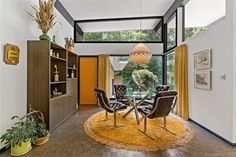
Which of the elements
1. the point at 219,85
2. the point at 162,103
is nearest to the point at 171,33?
the point at 219,85

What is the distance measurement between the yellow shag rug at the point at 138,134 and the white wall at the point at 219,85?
557 mm

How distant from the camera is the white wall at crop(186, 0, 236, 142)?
313cm

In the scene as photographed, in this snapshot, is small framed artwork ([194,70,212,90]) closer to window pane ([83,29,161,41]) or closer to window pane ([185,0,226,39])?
window pane ([185,0,226,39])

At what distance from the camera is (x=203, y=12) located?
534 centimetres

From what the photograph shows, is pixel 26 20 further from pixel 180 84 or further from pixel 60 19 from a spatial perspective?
pixel 180 84

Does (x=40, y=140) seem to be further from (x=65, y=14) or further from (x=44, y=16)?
(x=65, y=14)

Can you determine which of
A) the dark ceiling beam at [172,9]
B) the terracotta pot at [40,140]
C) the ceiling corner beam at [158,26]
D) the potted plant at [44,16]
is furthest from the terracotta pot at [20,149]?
the ceiling corner beam at [158,26]

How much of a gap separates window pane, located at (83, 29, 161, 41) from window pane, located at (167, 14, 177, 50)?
76 centimetres

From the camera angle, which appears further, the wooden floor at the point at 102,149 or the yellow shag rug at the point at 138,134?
the yellow shag rug at the point at 138,134

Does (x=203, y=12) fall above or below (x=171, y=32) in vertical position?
above

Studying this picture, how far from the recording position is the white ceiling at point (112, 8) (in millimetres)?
5468

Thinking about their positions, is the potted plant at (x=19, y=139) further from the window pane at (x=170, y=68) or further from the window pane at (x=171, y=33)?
the window pane at (x=171, y=33)

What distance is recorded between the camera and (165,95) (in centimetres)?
338

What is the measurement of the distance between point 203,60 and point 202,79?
1.54ft
